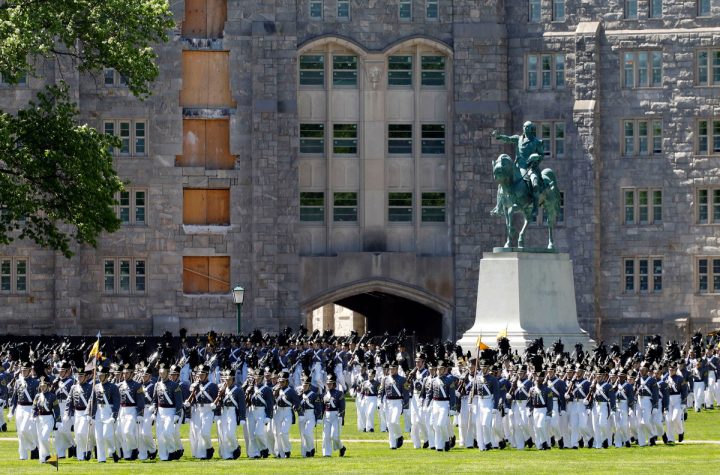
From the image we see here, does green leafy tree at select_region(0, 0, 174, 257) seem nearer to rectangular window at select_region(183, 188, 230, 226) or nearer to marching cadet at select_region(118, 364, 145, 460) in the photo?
marching cadet at select_region(118, 364, 145, 460)

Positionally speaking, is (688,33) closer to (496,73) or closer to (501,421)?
(496,73)

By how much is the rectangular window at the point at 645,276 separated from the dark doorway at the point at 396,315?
7.95 meters

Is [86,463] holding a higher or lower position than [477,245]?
lower

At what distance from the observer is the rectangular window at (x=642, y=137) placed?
78.9 m

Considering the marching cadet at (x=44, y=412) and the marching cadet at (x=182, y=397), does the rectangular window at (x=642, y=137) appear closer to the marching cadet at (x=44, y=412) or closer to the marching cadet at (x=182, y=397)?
the marching cadet at (x=182, y=397)

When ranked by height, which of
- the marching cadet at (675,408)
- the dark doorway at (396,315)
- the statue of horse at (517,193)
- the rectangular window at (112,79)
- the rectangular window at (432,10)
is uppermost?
the rectangular window at (432,10)

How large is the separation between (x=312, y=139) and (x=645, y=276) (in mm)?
14621

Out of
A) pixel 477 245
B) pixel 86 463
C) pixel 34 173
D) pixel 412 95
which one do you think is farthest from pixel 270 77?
pixel 86 463

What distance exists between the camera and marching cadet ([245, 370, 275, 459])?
41.1 meters

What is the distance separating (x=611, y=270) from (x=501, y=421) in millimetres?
35378

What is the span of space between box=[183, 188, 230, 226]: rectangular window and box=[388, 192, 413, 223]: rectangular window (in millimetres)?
6617

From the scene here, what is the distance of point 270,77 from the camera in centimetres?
7738

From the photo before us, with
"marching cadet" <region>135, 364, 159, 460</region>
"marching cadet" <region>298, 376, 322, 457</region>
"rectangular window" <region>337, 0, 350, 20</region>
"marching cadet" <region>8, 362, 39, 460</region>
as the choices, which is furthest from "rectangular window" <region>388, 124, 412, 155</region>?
"marching cadet" <region>135, 364, 159, 460</region>

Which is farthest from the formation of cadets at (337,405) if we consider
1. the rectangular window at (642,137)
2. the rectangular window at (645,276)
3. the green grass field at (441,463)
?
the rectangular window at (642,137)
